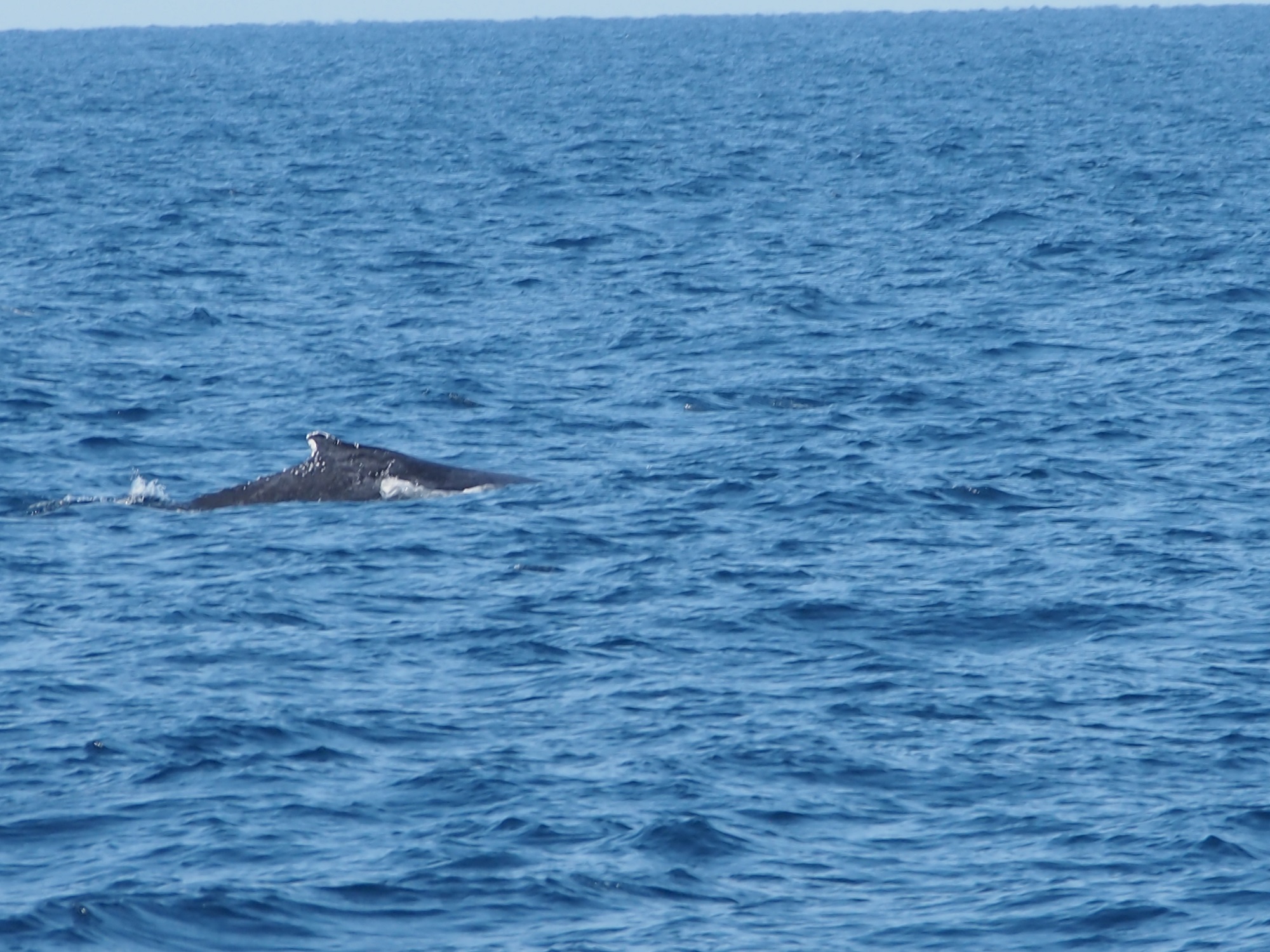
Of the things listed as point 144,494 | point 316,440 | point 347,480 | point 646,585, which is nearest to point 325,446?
point 316,440

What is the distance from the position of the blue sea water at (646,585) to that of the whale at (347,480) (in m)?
0.37

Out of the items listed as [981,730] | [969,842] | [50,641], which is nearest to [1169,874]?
[969,842]

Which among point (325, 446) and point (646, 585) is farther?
point (325, 446)

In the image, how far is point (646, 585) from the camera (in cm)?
2231

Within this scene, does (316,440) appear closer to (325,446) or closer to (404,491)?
(325,446)

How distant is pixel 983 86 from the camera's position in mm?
105500

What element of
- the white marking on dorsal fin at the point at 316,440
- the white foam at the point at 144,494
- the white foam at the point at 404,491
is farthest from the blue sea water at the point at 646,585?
the white marking on dorsal fin at the point at 316,440

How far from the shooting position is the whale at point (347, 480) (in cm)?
2592

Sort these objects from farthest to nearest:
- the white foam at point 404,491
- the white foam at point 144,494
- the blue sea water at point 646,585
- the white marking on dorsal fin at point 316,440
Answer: the white foam at point 404,491
the white marking on dorsal fin at point 316,440
the white foam at point 144,494
the blue sea water at point 646,585

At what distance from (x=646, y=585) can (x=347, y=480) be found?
5264 millimetres

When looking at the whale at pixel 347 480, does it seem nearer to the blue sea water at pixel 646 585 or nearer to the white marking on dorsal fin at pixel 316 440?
the white marking on dorsal fin at pixel 316 440

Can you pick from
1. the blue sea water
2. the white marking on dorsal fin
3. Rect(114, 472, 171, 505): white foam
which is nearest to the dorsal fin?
the white marking on dorsal fin

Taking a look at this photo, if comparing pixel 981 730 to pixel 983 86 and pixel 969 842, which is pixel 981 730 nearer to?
pixel 969 842

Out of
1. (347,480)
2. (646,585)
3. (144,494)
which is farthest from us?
(347,480)
